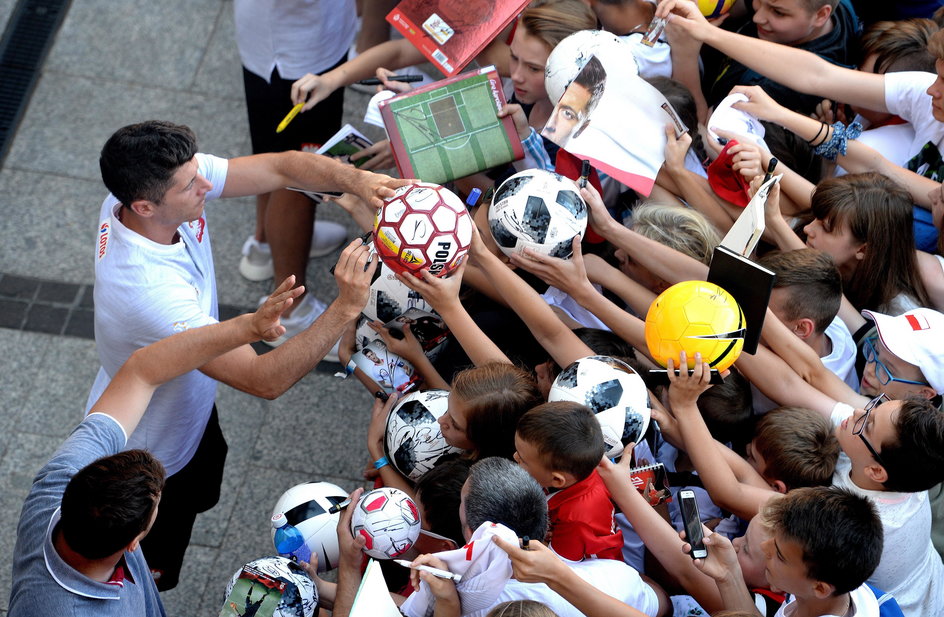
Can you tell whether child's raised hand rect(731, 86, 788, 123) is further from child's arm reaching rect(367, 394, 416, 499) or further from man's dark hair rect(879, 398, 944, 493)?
child's arm reaching rect(367, 394, 416, 499)

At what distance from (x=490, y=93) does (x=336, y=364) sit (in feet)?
7.00

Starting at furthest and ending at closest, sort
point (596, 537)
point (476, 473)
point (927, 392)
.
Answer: point (927, 392) → point (596, 537) → point (476, 473)

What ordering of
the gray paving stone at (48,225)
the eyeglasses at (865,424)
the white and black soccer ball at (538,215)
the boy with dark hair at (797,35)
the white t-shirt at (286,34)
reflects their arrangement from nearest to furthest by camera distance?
the eyeglasses at (865,424)
the white and black soccer ball at (538,215)
the boy with dark hair at (797,35)
the white t-shirt at (286,34)
the gray paving stone at (48,225)

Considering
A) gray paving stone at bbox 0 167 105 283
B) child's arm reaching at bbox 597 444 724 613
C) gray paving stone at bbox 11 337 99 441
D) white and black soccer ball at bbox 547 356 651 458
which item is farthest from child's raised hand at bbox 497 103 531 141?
gray paving stone at bbox 0 167 105 283

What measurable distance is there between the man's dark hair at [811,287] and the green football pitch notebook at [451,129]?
4.04 feet

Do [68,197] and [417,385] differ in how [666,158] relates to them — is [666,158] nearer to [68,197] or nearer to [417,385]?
[417,385]

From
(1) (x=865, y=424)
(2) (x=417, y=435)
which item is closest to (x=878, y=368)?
(1) (x=865, y=424)

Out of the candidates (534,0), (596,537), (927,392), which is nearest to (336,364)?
(534,0)

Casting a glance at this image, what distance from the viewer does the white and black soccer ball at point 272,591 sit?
266cm

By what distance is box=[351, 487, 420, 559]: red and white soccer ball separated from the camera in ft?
9.20

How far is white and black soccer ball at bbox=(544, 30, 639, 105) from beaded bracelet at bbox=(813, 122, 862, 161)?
897mm

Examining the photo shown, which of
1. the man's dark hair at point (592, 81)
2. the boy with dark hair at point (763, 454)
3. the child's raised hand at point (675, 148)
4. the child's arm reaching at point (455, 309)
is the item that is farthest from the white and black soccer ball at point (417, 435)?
the child's raised hand at point (675, 148)

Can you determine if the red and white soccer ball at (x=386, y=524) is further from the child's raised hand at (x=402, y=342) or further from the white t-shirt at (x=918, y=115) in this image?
the white t-shirt at (x=918, y=115)

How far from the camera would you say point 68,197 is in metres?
5.70
